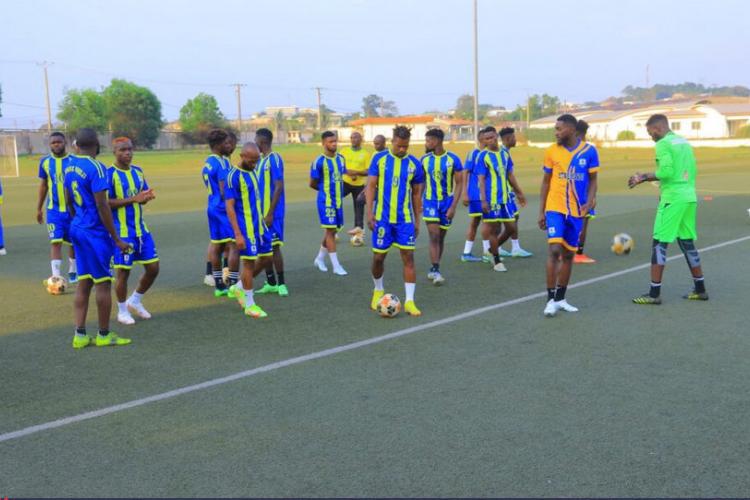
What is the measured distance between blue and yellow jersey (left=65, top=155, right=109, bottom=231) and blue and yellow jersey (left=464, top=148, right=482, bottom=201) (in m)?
6.15

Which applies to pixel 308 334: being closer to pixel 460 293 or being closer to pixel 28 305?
pixel 460 293

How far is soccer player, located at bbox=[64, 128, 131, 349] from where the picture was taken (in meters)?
6.83

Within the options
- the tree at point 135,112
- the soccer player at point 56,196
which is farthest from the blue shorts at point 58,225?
the tree at point 135,112

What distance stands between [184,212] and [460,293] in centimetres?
1357

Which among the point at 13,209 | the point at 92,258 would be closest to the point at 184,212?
the point at 13,209

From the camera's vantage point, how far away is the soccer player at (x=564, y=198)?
803 centimetres

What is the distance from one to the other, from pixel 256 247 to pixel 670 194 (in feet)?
15.6

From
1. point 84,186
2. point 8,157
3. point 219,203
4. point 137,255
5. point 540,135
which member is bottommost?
point 137,255

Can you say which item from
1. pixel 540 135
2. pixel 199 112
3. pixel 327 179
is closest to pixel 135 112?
pixel 199 112

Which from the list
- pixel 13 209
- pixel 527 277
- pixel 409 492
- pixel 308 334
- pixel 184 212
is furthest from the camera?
pixel 13 209

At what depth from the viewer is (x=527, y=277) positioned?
1058 centimetres

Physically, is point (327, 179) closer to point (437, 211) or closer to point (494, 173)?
point (437, 211)

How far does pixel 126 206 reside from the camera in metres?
8.00

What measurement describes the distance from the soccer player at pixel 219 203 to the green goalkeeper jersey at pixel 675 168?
5.04 m
